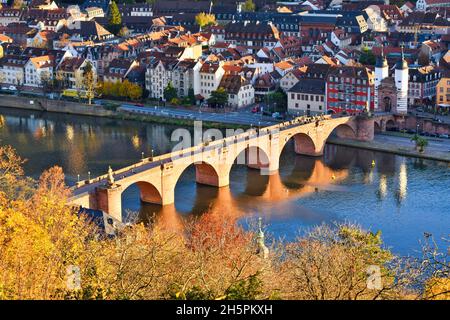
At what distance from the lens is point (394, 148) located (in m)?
46.8

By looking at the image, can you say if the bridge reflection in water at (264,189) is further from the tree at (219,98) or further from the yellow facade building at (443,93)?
the tree at (219,98)

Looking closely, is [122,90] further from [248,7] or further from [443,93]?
[248,7]

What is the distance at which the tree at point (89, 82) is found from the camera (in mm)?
58062

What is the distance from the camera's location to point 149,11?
3268 inches

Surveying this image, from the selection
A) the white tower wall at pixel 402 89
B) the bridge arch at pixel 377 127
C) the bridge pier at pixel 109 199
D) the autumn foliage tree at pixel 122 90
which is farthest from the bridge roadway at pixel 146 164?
the autumn foliage tree at pixel 122 90

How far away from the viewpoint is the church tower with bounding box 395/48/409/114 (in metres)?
50.8

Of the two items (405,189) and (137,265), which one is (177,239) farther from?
(405,189)

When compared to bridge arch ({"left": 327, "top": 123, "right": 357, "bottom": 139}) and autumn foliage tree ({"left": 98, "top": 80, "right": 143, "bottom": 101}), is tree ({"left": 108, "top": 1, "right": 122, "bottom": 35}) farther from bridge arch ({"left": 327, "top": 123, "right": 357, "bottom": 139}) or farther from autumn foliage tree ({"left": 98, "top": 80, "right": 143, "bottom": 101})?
bridge arch ({"left": 327, "top": 123, "right": 357, "bottom": 139})

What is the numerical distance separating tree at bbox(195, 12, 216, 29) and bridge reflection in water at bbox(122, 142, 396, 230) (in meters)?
30.1

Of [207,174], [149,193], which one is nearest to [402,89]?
[207,174]

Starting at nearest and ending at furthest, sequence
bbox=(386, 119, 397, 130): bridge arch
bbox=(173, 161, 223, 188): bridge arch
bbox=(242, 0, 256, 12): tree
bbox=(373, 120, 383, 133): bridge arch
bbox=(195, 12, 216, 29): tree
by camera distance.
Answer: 1. bbox=(173, 161, 223, 188): bridge arch
2. bbox=(373, 120, 383, 133): bridge arch
3. bbox=(386, 119, 397, 130): bridge arch
4. bbox=(195, 12, 216, 29): tree
5. bbox=(242, 0, 256, 12): tree

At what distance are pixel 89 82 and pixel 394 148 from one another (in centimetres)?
2096

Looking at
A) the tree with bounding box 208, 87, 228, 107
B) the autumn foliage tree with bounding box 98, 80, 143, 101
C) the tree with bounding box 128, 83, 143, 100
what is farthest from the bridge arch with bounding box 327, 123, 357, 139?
the autumn foliage tree with bounding box 98, 80, 143, 101
